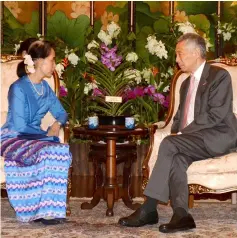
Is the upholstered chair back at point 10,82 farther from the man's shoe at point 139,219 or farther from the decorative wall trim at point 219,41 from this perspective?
the decorative wall trim at point 219,41

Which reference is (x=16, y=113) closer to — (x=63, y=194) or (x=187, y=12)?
(x=63, y=194)

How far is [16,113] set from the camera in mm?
5406

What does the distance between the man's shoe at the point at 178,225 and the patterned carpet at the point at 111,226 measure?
0.05 metres

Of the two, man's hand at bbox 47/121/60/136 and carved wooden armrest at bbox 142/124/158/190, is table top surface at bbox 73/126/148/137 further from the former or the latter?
man's hand at bbox 47/121/60/136

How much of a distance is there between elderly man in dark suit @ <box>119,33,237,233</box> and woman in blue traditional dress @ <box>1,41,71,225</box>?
1.86ft

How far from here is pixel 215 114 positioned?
5.39 metres

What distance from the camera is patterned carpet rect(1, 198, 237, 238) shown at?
4938 mm

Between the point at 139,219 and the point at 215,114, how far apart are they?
98cm

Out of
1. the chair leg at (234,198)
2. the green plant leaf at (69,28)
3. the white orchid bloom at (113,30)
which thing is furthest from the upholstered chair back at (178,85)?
the green plant leaf at (69,28)

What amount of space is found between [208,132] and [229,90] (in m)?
0.36

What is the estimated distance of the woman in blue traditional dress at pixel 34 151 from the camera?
206 inches

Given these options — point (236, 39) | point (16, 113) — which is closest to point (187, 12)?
point (236, 39)

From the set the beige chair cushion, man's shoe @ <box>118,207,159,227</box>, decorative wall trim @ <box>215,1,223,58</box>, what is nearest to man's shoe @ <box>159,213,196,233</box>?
man's shoe @ <box>118,207,159,227</box>

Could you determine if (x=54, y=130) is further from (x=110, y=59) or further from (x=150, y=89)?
(x=150, y=89)
